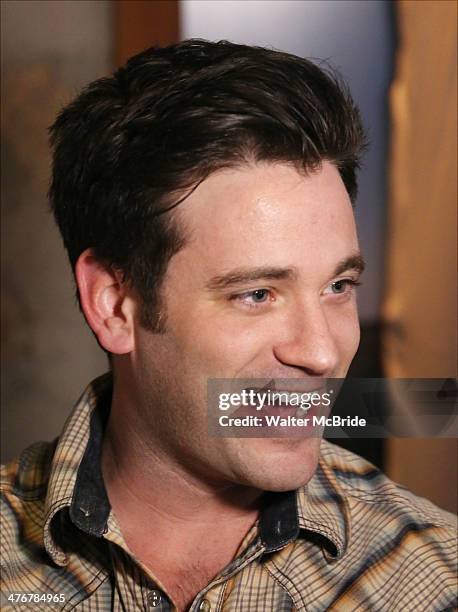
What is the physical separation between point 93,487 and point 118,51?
665mm

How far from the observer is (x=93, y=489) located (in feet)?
3.10

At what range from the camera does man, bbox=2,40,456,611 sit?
0.86 metres

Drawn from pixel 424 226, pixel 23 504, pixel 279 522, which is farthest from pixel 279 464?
pixel 424 226

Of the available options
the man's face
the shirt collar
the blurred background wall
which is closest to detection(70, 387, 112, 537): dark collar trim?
the shirt collar

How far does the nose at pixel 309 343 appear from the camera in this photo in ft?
2.73

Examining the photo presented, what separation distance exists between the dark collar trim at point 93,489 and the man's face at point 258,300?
104 mm

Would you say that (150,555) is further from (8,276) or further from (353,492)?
(8,276)

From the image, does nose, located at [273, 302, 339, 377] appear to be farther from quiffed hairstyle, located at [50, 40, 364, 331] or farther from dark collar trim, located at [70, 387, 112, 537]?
dark collar trim, located at [70, 387, 112, 537]

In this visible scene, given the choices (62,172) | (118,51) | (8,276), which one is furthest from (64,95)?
(62,172)

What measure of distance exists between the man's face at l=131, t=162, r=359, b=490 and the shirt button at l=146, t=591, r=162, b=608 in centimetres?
12

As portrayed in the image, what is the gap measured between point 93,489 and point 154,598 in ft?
0.40

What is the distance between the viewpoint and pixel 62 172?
991mm

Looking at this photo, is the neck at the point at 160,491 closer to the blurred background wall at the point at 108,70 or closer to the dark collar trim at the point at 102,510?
the dark collar trim at the point at 102,510

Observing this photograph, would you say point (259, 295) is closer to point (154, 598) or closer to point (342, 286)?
point (342, 286)
